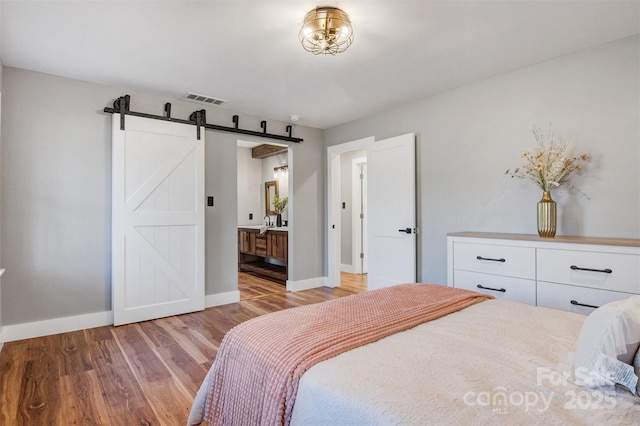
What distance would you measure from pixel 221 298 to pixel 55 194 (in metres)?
2.01

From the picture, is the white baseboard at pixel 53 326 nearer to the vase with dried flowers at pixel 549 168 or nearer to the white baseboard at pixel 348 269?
the white baseboard at pixel 348 269

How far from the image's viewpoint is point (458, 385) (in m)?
0.97

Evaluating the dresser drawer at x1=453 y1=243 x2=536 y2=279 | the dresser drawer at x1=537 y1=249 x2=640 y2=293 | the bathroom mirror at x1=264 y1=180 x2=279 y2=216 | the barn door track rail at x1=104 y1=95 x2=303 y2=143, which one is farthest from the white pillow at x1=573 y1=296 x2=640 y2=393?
the bathroom mirror at x1=264 y1=180 x2=279 y2=216

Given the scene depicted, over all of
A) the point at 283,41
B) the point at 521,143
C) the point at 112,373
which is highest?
the point at 283,41

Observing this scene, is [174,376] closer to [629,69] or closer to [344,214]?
[629,69]

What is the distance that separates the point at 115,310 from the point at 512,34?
13.8 ft

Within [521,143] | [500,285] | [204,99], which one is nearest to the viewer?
[500,285]

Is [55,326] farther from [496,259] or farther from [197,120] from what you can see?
[496,259]

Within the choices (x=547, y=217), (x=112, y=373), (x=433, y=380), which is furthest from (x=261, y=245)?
(x=433, y=380)

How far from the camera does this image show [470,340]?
1.30 m

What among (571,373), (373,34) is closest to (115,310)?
(373,34)

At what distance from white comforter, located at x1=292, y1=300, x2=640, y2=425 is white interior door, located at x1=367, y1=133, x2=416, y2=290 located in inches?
100

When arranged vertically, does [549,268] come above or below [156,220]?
below

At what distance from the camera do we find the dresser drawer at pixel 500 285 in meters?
2.53
